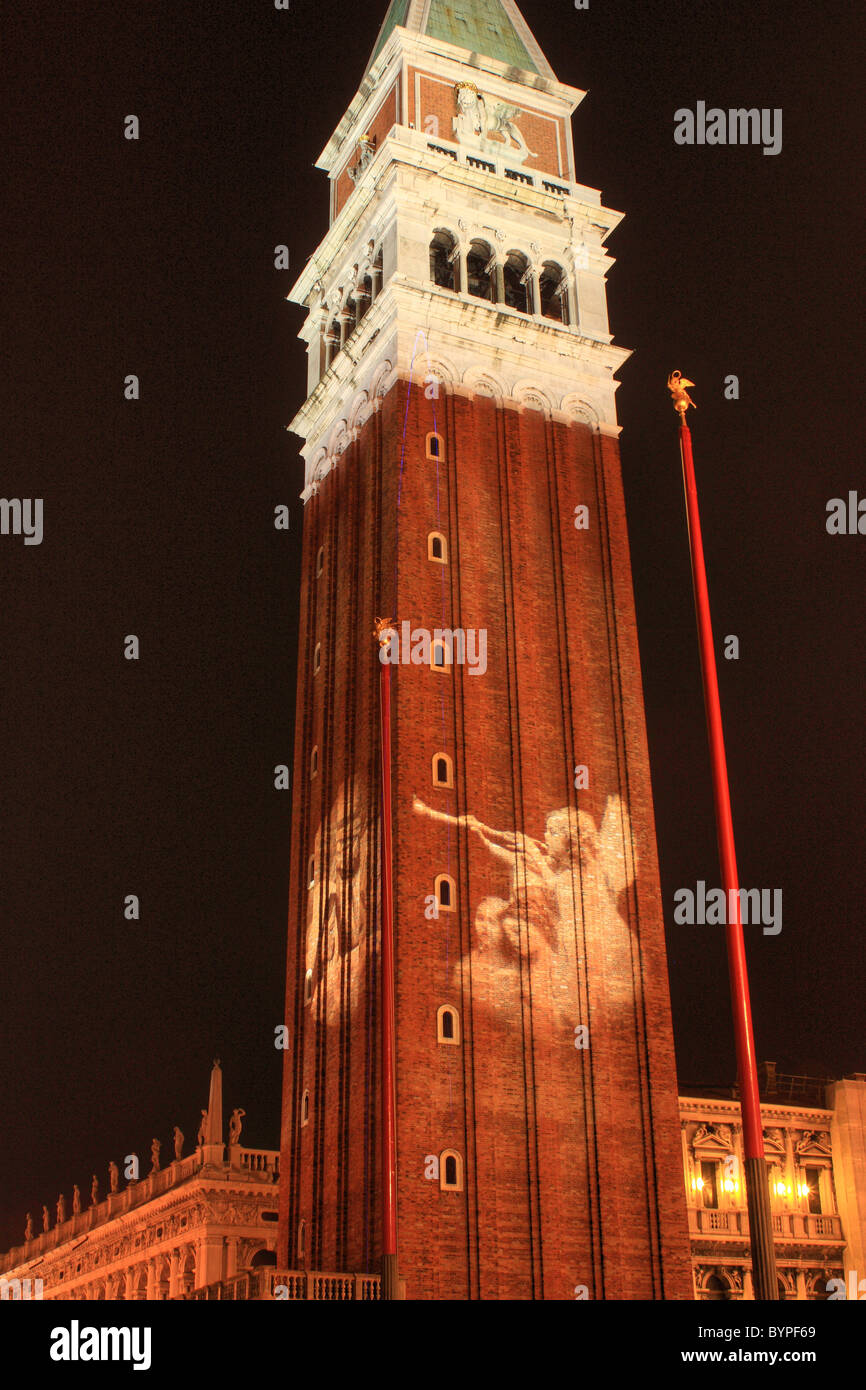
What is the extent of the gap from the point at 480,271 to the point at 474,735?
1849 cm

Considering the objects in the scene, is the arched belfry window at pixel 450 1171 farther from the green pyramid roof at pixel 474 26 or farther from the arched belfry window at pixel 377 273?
the green pyramid roof at pixel 474 26

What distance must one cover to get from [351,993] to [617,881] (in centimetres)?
808

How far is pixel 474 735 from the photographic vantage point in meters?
41.4

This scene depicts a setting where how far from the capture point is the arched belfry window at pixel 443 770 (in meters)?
40.2

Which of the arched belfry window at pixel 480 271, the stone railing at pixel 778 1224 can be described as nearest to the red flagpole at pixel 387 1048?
the arched belfry window at pixel 480 271

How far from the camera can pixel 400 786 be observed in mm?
39375

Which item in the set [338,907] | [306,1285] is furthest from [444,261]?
[306,1285]

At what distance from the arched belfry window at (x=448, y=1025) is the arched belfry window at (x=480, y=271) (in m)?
24.8

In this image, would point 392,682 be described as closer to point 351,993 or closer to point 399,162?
point 351,993

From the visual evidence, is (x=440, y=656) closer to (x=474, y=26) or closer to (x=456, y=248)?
(x=456, y=248)

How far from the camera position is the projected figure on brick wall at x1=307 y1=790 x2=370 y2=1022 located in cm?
4047

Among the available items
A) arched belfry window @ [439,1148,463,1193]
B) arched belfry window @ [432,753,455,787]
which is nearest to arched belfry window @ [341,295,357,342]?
arched belfry window @ [432,753,455,787]

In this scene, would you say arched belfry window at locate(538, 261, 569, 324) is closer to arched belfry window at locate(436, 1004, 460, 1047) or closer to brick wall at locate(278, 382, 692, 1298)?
brick wall at locate(278, 382, 692, 1298)
